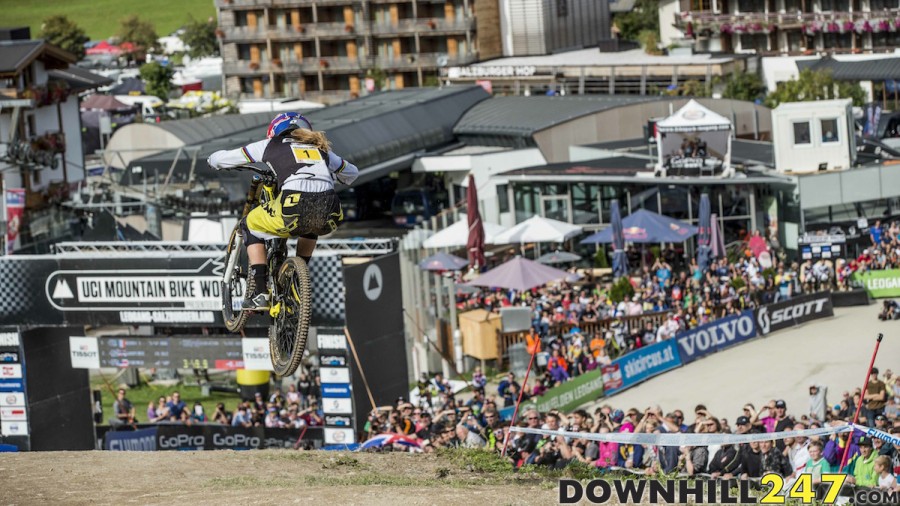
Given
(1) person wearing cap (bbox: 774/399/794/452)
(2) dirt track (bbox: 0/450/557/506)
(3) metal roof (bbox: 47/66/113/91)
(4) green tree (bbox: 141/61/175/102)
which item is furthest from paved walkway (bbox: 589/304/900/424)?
(4) green tree (bbox: 141/61/175/102)

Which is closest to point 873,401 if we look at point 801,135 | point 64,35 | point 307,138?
point 307,138

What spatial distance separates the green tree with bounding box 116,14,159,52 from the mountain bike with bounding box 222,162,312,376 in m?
128

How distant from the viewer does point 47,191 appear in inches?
2232

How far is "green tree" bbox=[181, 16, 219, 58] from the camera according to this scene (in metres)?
140

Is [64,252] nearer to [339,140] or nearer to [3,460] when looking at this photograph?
[3,460]

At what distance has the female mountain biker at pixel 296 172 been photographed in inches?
572

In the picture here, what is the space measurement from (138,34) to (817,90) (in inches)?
3560

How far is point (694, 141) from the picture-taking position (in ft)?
147

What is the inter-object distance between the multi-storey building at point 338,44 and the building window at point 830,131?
179ft

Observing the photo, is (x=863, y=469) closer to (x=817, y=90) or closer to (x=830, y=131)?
(x=830, y=131)

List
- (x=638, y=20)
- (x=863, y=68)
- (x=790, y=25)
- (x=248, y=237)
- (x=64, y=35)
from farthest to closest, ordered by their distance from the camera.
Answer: (x=64, y=35)
(x=638, y=20)
(x=790, y=25)
(x=863, y=68)
(x=248, y=237)

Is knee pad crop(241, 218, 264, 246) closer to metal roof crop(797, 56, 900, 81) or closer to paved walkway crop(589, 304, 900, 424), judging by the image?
paved walkway crop(589, 304, 900, 424)

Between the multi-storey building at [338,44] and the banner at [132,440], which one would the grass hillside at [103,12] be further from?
the banner at [132,440]

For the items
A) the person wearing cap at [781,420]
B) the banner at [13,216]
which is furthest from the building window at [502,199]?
the person wearing cap at [781,420]
